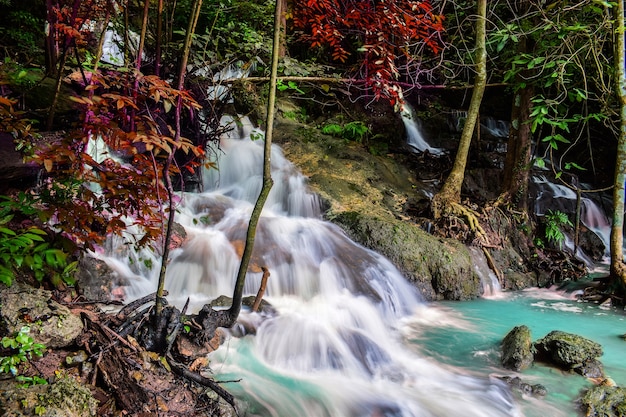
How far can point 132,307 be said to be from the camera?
310cm

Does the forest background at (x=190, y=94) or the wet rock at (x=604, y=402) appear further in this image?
the wet rock at (x=604, y=402)

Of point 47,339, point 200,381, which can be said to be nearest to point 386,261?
point 200,381

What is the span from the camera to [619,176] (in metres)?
5.81

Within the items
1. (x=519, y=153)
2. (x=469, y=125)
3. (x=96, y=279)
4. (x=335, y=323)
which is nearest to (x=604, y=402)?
A: (x=335, y=323)

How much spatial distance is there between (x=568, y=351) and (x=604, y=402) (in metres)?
0.63

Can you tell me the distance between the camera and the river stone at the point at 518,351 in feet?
13.1

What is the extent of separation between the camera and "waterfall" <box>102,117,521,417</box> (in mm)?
3430

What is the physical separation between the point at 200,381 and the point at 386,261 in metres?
3.93

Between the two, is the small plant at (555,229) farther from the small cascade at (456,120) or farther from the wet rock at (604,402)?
the wet rock at (604,402)

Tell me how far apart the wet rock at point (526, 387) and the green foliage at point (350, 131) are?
644 centimetres

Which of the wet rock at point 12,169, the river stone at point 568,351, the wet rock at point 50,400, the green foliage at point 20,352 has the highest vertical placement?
the wet rock at point 12,169

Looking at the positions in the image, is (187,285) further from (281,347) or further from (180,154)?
(180,154)

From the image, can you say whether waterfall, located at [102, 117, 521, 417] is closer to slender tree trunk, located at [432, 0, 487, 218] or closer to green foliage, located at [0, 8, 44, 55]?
slender tree trunk, located at [432, 0, 487, 218]

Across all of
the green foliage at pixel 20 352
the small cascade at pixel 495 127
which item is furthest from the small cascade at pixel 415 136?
the green foliage at pixel 20 352
